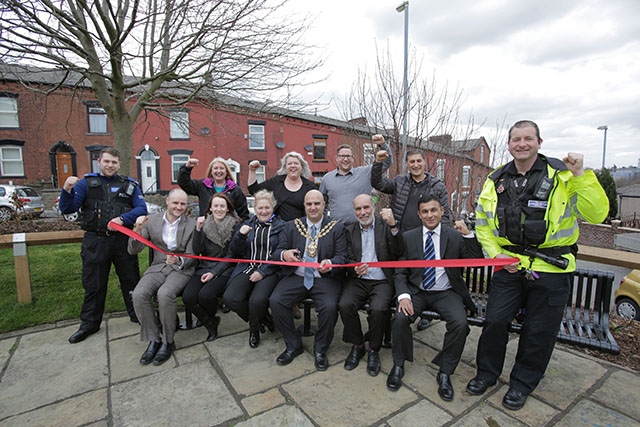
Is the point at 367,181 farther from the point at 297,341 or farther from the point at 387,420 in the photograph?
the point at 387,420

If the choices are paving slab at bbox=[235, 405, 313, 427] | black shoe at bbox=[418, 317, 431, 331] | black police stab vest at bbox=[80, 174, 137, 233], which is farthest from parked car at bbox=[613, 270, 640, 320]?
black police stab vest at bbox=[80, 174, 137, 233]

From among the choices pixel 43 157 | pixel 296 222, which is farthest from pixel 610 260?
pixel 43 157

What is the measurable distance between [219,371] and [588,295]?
11.3ft

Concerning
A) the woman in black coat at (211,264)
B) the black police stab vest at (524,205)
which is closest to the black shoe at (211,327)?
the woman in black coat at (211,264)

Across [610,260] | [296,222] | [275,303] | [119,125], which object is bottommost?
[275,303]

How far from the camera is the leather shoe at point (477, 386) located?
2.59 meters

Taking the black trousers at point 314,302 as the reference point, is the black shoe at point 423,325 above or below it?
below

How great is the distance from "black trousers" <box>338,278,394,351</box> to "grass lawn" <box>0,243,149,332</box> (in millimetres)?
3060

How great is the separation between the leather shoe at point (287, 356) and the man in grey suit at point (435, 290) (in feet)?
3.02

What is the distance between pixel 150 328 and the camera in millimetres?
3256

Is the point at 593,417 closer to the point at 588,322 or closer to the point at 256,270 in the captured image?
the point at 588,322

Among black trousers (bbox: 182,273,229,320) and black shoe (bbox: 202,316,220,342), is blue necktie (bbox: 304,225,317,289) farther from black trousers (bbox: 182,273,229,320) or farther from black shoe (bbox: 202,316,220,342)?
black shoe (bbox: 202,316,220,342)

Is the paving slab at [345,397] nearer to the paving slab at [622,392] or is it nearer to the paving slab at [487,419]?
the paving slab at [487,419]

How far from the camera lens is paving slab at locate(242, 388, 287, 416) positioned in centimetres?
242
